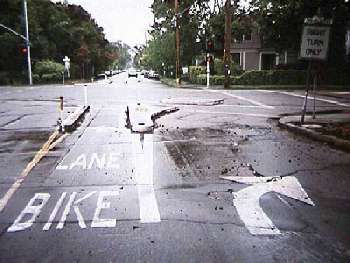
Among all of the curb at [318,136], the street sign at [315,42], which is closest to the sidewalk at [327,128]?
the curb at [318,136]

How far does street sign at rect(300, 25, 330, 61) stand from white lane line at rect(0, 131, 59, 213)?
7489mm

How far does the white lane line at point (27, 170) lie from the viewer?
6512mm

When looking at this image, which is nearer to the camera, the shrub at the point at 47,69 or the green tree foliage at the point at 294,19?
the green tree foliage at the point at 294,19

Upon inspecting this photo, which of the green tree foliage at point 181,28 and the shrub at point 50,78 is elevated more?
the green tree foliage at point 181,28

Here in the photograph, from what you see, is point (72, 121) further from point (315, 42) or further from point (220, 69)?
point (220, 69)

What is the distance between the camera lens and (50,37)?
64.6 metres

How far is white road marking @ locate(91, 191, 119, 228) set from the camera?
543cm

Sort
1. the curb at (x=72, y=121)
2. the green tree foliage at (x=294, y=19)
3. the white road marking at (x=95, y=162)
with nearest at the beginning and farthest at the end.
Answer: the white road marking at (x=95, y=162), the curb at (x=72, y=121), the green tree foliage at (x=294, y=19)

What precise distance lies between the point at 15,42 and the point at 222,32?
25423mm

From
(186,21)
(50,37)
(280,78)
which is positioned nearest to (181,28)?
(186,21)

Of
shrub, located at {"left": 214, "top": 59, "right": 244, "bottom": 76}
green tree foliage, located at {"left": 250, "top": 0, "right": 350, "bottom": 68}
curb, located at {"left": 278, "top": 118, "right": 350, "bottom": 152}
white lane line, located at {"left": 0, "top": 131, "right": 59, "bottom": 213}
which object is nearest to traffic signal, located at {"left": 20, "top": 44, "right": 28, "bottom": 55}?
shrub, located at {"left": 214, "top": 59, "right": 244, "bottom": 76}

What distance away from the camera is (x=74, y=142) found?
11.4 metres

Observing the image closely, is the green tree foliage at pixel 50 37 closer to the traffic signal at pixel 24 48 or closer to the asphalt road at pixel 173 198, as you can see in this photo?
the traffic signal at pixel 24 48

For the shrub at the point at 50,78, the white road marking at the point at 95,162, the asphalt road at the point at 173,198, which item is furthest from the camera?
the shrub at the point at 50,78
